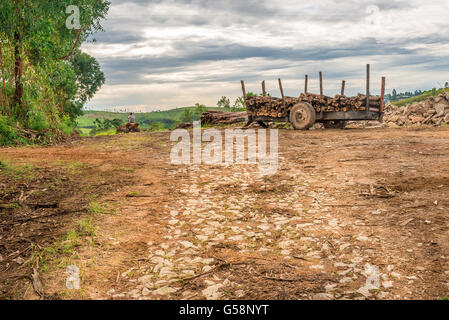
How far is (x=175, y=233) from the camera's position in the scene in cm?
462

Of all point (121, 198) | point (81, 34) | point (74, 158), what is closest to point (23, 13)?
point (74, 158)

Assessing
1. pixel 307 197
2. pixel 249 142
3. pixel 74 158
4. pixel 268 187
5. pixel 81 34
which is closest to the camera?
pixel 307 197

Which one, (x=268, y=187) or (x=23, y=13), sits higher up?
(x=23, y=13)

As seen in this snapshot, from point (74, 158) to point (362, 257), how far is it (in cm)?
862

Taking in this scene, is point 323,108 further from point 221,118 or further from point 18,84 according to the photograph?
point 18,84

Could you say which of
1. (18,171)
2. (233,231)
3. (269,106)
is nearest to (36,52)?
(18,171)

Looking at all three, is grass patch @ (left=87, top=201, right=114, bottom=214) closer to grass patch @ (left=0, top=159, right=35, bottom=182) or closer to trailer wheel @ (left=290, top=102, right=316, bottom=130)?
grass patch @ (left=0, top=159, right=35, bottom=182)

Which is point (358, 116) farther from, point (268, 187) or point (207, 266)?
point (207, 266)

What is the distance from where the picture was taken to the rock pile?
1734 centimetres

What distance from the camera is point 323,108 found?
1558cm

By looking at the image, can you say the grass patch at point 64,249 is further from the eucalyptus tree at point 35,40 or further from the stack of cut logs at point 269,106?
the stack of cut logs at point 269,106

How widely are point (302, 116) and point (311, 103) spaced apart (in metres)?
A: 0.84

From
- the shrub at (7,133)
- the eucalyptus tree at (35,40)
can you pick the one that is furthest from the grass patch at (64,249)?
the shrub at (7,133)

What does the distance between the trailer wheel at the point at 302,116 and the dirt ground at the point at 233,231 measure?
732cm
